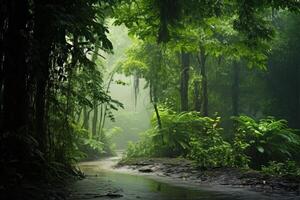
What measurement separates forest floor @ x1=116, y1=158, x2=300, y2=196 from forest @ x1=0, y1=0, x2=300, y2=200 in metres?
0.04

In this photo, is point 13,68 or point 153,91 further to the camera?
point 153,91

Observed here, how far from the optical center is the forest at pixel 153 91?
814 centimetres

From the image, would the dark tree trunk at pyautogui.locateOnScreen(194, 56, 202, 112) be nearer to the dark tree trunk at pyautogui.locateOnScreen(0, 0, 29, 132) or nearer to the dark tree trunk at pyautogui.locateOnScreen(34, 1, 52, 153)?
the dark tree trunk at pyautogui.locateOnScreen(34, 1, 52, 153)

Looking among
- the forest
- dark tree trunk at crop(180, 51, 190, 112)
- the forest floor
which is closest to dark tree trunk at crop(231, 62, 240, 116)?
the forest

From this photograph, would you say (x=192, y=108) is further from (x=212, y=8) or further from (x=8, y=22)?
(x=8, y=22)

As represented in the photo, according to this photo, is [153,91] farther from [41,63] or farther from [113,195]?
[41,63]

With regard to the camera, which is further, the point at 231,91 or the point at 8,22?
the point at 231,91

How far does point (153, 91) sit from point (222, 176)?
9942mm

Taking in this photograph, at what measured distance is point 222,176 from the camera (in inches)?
451

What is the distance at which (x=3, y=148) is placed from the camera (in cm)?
787

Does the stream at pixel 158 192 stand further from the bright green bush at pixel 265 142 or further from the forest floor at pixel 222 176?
the bright green bush at pixel 265 142

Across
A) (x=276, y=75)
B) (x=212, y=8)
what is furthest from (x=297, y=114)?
(x=212, y=8)

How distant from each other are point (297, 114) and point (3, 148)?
22019mm

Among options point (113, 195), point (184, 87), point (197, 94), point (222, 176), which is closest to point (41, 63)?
point (113, 195)
